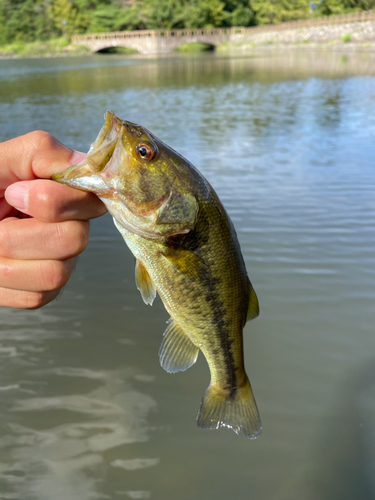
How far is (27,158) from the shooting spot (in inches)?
77.0

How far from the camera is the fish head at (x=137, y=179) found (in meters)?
1.70

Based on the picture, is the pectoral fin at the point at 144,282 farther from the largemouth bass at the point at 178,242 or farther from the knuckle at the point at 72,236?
the knuckle at the point at 72,236

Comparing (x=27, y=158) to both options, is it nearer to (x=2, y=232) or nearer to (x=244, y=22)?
(x=2, y=232)

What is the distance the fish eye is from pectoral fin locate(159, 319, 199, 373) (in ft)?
3.15

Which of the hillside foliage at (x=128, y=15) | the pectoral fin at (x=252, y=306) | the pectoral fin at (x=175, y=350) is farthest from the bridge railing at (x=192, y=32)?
the pectoral fin at (x=175, y=350)

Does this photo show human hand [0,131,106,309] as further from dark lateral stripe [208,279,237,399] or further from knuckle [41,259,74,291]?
dark lateral stripe [208,279,237,399]

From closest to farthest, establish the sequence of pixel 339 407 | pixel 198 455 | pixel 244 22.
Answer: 1. pixel 198 455
2. pixel 339 407
3. pixel 244 22

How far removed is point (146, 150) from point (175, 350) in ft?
3.74

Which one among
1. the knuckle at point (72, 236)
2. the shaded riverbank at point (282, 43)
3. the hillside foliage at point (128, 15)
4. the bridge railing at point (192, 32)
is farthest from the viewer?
the hillside foliage at point (128, 15)

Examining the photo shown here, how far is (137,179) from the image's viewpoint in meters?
1.79

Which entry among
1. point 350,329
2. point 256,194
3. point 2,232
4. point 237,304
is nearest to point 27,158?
point 2,232

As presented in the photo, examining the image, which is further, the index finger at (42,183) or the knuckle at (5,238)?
the knuckle at (5,238)

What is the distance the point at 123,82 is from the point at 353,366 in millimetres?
28747

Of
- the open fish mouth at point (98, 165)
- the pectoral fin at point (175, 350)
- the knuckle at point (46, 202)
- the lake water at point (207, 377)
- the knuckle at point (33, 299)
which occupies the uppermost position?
the open fish mouth at point (98, 165)
